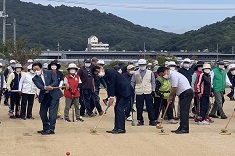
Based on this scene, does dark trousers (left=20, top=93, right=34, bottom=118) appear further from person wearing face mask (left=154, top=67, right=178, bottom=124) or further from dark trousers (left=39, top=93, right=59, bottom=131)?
person wearing face mask (left=154, top=67, right=178, bottom=124)

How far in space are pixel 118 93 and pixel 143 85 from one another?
1.69 meters

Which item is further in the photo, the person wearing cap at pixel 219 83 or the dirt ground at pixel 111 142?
the person wearing cap at pixel 219 83

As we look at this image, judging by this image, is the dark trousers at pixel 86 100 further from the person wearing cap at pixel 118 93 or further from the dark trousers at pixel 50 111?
the dark trousers at pixel 50 111

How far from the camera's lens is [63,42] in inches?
4286

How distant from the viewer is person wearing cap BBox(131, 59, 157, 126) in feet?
52.6

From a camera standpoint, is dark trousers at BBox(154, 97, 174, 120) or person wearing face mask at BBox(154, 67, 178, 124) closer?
person wearing face mask at BBox(154, 67, 178, 124)

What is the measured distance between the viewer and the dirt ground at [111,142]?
37.3 feet

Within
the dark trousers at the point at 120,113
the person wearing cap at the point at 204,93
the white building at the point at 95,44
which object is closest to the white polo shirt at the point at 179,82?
the dark trousers at the point at 120,113

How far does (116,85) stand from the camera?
47.5ft

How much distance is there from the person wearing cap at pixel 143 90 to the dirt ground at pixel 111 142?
1.28ft

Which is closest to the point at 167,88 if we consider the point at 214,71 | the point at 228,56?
the point at 214,71

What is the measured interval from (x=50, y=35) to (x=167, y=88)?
96819mm

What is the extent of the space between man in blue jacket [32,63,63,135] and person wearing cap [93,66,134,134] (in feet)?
4.36

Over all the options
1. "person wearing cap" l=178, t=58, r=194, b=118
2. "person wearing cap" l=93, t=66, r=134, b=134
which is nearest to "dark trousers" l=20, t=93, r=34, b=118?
"person wearing cap" l=93, t=66, r=134, b=134
